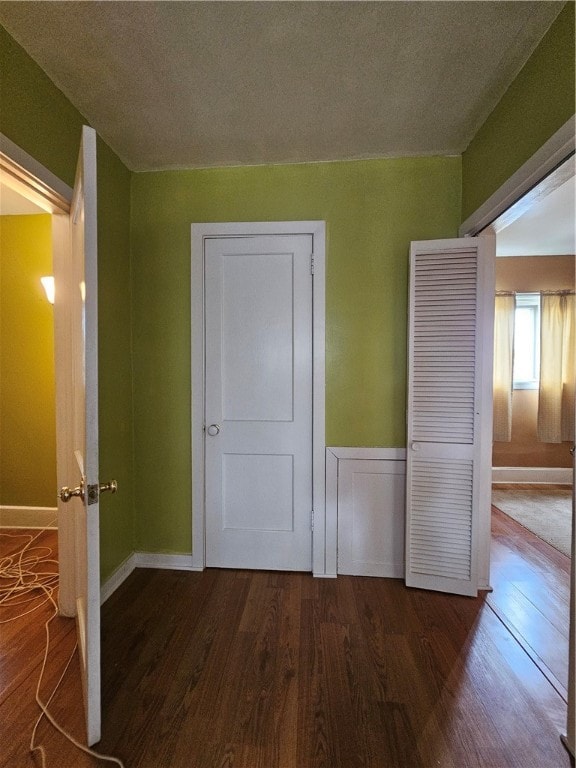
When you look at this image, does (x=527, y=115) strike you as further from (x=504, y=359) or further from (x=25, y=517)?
(x=25, y=517)

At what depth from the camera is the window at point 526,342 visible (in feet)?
13.0

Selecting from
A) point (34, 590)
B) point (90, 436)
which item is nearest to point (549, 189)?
point (90, 436)

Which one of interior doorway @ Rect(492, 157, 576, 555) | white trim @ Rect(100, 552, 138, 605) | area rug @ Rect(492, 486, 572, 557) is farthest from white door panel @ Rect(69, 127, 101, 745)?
interior doorway @ Rect(492, 157, 576, 555)

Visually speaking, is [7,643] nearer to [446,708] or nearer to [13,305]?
[446,708]

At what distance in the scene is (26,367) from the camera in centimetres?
278

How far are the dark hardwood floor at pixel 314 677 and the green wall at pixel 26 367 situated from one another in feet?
4.87

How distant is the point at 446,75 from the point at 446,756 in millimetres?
2598

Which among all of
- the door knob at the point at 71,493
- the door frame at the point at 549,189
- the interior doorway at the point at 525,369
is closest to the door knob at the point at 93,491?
the door knob at the point at 71,493

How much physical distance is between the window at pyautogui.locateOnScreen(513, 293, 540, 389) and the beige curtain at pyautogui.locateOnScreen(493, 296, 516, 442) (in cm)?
13

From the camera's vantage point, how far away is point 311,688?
4.36ft

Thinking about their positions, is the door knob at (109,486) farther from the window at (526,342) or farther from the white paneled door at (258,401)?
the window at (526,342)

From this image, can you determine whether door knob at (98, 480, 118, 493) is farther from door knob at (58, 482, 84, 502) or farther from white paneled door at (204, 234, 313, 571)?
white paneled door at (204, 234, 313, 571)

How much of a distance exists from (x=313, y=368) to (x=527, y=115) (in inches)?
58.8

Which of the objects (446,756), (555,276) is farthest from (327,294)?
(555,276)
